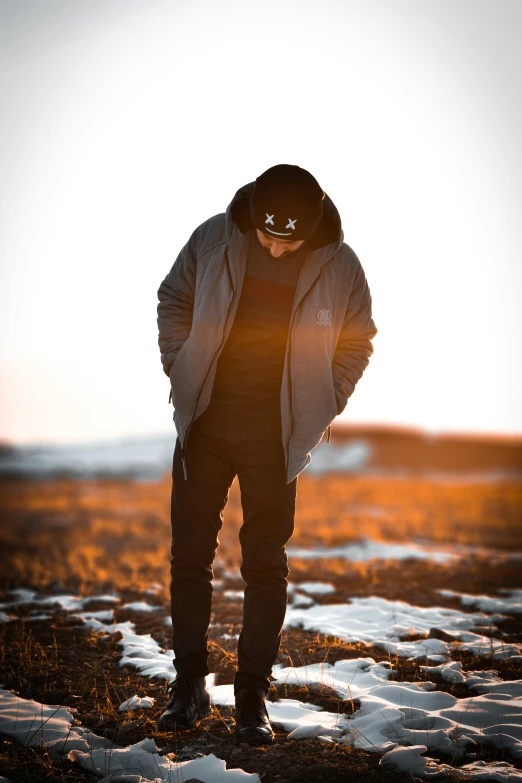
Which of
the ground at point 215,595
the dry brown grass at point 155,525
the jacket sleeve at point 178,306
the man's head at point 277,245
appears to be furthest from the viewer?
the dry brown grass at point 155,525

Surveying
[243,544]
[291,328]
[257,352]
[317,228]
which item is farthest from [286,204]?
[243,544]

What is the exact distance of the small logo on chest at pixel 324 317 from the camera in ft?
9.19

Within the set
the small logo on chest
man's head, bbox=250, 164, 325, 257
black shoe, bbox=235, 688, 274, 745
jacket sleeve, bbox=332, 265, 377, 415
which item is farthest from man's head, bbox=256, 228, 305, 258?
black shoe, bbox=235, 688, 274, 745

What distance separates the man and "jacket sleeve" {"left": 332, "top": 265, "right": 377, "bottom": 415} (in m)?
0.02

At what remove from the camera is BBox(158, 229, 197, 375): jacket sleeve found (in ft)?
9.71

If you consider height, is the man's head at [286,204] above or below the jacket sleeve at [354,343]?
above

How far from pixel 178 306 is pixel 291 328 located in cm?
64

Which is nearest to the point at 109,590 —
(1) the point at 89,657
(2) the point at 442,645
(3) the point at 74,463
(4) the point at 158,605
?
(4) the point at 158,605

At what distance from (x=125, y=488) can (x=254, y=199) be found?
2276cm

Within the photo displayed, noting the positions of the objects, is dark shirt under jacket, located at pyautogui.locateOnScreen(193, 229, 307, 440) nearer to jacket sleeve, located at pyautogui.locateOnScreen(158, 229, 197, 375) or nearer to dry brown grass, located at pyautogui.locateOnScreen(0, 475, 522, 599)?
jacket sleeve, located at pyautogui.locateOnScreen(158, 229, 197, 375)

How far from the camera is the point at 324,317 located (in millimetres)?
2820

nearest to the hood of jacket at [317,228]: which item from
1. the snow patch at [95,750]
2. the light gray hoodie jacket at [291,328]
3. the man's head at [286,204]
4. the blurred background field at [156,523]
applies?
the light gray hoodie jacket at [291,328]

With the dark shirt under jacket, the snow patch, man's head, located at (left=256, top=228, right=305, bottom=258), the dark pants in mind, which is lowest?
the snow patch

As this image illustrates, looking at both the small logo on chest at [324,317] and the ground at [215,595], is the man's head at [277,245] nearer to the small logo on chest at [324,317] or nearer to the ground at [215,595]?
the small logo on chest at [324,317]
